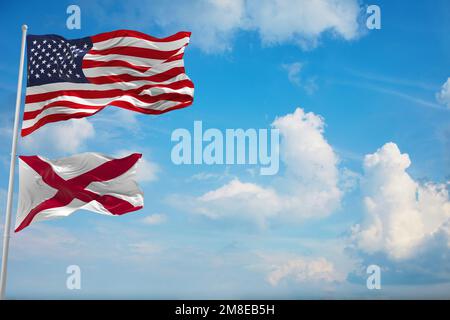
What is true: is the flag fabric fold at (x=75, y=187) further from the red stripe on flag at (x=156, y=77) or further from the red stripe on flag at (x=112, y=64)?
the red stripe on flag at (x=112, y=64)

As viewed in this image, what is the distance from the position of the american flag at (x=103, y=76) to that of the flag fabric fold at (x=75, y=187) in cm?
154

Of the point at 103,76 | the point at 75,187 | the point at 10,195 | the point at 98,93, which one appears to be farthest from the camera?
the point at 103,76

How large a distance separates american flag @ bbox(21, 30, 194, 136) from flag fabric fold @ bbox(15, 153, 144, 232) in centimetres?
154

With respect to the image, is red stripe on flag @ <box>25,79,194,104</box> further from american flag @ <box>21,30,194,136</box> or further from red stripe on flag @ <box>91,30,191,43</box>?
red stripe on flag @ <box>91,30,191,43</box>

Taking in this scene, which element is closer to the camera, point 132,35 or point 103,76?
point 103,76

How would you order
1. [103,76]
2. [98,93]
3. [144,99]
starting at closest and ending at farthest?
[98,93], [103,76], [144,99]

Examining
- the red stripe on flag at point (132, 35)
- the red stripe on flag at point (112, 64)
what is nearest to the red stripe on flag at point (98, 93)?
the red stripe on flag at point (112, 64)

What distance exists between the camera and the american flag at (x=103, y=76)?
2053 centimetres

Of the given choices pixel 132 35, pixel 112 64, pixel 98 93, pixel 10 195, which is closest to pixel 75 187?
pixel 10 195

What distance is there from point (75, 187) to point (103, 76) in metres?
4.20

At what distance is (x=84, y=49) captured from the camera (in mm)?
21250

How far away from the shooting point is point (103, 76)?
21141mm

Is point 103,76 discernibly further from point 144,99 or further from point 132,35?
point 132,35
